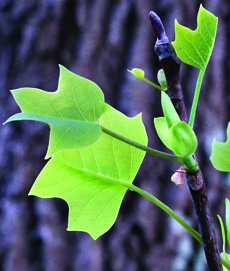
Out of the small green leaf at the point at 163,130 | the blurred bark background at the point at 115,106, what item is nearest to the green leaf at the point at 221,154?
the small green leaf at the point at 163,130

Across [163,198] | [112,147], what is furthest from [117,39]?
[112,147]

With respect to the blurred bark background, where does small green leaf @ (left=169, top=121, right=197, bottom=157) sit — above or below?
above

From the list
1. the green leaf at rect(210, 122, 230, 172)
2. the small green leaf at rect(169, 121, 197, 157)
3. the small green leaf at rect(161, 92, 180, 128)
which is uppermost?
the small green leaf at rect(161, 92, 180, 128)

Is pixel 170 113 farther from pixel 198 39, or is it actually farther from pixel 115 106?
pixel 115 106

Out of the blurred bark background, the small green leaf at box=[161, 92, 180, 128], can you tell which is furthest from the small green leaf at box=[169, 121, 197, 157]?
the blurred bark background

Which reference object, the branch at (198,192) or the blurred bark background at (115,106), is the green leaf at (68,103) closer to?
the branch at (198,192)

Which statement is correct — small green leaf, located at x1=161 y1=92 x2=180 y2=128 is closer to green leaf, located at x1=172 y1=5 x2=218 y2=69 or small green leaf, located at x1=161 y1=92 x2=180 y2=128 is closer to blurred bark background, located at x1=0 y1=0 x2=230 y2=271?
green leaf, located at x1=172 y1=5 x2=218 y2=69
